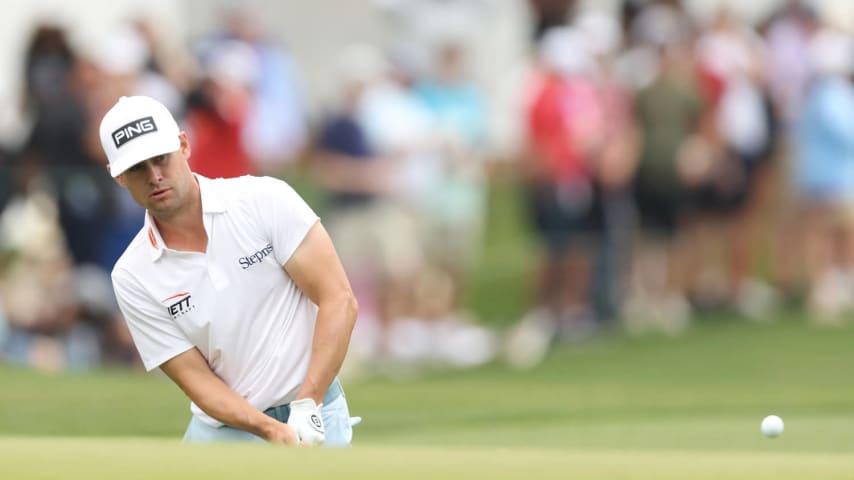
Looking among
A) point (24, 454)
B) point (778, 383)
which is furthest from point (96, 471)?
point (778, 383)

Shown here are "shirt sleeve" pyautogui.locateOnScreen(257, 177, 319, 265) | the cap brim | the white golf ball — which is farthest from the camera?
the white golf ball

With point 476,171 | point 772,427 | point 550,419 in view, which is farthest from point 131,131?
point 476,171

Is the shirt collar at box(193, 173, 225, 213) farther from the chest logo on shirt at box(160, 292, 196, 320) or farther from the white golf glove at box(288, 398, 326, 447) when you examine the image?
the white golf glove at box(288, 398, 326, 447)

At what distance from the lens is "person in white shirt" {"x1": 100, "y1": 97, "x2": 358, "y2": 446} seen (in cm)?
734

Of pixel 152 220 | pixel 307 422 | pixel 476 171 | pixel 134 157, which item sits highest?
pixel 476 171

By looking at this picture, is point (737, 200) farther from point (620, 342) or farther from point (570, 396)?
point (570, 396)

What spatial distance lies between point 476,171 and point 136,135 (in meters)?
9.64

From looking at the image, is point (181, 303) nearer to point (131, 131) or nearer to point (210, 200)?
point (210, 200)

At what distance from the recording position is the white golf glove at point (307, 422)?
7.19 meters

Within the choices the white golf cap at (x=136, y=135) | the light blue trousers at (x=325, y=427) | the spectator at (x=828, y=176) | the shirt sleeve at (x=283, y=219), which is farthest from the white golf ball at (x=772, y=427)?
the spectator at (x=828, y=176)

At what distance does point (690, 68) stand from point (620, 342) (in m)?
2.86

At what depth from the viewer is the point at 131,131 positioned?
7199 mm

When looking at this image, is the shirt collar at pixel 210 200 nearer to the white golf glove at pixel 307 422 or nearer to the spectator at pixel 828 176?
the white golf glove at pixel 307 422

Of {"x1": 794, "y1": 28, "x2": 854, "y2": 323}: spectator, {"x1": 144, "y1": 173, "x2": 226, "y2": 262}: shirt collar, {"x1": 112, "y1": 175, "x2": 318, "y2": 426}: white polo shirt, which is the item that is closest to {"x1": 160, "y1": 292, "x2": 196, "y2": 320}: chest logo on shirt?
{"x1": 112, "y1": 175, "x2": 318, "y2": 426}: white polo shirt
